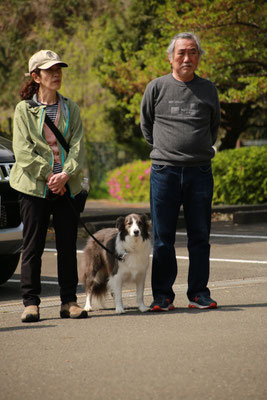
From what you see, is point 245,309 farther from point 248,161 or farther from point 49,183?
point 248,161

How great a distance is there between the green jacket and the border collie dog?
0.66m

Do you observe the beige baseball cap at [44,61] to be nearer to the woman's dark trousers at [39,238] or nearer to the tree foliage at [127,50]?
the woman's dark trousers at [39,238]

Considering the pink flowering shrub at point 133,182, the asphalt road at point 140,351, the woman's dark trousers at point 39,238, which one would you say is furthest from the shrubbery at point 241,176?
the woman's dark trousers at point 39,238

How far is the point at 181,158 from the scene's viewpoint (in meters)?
6.09

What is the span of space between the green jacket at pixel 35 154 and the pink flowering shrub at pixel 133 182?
14.7 metres

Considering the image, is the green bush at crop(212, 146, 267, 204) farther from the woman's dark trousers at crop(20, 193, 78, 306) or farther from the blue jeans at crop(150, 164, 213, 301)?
the woman's dark trousers at crop(20, 193, 78, 306)

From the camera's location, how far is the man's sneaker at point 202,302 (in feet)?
20.7

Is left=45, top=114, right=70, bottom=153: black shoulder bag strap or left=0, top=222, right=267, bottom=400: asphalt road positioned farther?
left=45, top=114, right=70, bottom=153: black shoulder bag strap

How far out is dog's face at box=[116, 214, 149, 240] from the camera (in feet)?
20.2

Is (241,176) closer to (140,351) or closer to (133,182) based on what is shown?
(133,182)

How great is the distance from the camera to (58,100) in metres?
6.04

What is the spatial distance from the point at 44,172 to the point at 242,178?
11936mm

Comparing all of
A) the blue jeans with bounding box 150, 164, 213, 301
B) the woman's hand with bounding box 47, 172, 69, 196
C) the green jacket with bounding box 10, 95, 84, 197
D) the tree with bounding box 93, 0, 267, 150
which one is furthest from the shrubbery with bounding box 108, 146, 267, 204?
the woman's hand with bounding box 47, 172, 69, 196

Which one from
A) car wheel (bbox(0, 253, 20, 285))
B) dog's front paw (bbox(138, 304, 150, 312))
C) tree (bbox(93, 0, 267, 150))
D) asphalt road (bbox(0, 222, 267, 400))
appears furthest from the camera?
tree (bbox(93, 0, 267, 150))
